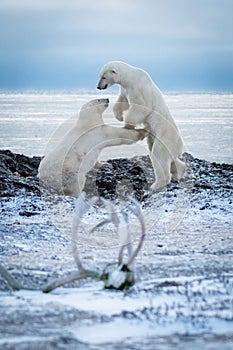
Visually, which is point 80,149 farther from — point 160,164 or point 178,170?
point 178,170

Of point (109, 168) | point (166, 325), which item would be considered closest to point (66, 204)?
point (109, 168)

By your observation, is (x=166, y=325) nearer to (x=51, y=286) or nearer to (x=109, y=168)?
(x=51, y=286)

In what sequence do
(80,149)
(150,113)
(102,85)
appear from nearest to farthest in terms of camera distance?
1. (80,149)
2. (102,85)
3. (150,113)

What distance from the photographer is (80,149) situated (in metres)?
11.8

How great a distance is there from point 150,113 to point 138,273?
19.0 feet

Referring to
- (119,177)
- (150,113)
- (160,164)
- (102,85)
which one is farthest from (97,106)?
(119,177)

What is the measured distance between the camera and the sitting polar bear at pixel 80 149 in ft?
38.3

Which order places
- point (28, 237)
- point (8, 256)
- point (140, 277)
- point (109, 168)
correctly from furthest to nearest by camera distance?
point (109, 168) → point (28, 237) → point (8, 256) → point (140, 277)

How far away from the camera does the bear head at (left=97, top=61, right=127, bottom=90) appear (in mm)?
11969

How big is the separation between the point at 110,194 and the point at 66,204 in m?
1.13

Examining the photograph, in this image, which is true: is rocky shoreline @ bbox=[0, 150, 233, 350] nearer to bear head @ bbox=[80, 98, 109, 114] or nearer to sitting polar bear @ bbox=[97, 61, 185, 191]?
sitting polar bear @ bbox=[97, 61, 185, 191]

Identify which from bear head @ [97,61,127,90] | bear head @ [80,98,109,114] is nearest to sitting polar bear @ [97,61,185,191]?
bear head @ [97,61,127,90]

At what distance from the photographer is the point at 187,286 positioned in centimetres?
619

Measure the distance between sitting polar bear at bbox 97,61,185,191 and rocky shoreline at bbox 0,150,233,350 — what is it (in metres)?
0.33
